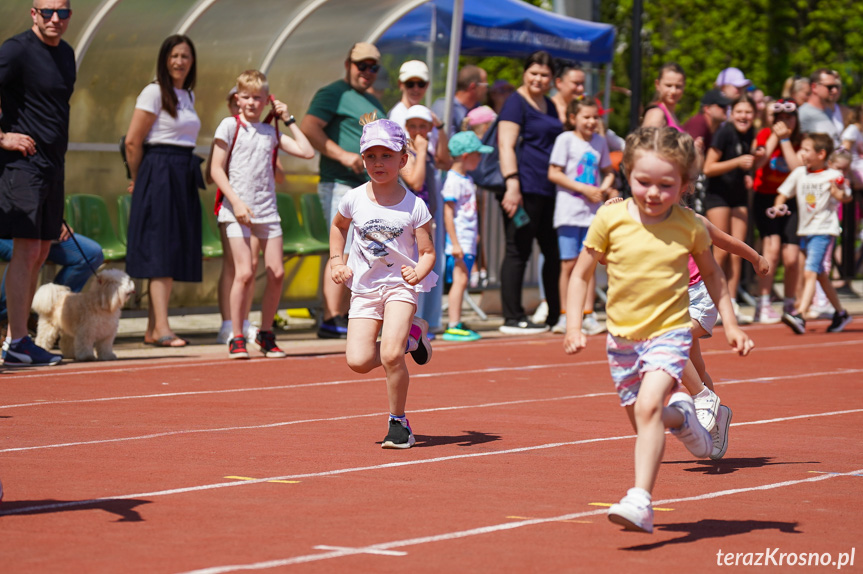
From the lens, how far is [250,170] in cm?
1195

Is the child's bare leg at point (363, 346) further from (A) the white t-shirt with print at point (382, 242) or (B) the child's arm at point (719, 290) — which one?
(B) the child's arm at point (719, 290)

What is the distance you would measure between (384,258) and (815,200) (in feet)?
28.5

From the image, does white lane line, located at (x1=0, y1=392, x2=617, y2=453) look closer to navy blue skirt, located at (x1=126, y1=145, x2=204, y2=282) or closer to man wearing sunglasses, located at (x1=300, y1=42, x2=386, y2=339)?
man wearing sunglasses, located at (x1=300, y1=42, x2=386, y2=339)

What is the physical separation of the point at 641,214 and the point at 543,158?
27.5 ft

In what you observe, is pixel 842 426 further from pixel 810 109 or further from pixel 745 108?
pixel 810 109

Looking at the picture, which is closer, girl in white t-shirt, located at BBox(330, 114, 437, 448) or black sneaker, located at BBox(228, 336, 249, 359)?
girl in white t-shirt, located at BBox(330, 114, 437, 448)

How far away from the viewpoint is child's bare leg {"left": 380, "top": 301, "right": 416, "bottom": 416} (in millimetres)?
7668

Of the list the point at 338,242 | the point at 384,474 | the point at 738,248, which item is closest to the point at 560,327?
the point at 338,242

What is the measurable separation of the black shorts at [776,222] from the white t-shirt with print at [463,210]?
345cm

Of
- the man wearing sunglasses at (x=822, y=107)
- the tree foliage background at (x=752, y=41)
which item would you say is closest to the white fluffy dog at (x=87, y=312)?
the man wearing sunglasses at (x=822, y=107)

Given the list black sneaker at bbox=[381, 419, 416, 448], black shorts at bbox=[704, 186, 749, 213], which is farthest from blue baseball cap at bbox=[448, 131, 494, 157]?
black sneaker at bbox=[381, 419, 416, 448]

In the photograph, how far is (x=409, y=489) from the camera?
20.9 ft

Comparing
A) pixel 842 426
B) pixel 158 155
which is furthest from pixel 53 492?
pixel 158 155

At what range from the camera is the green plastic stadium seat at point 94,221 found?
13.4 m
